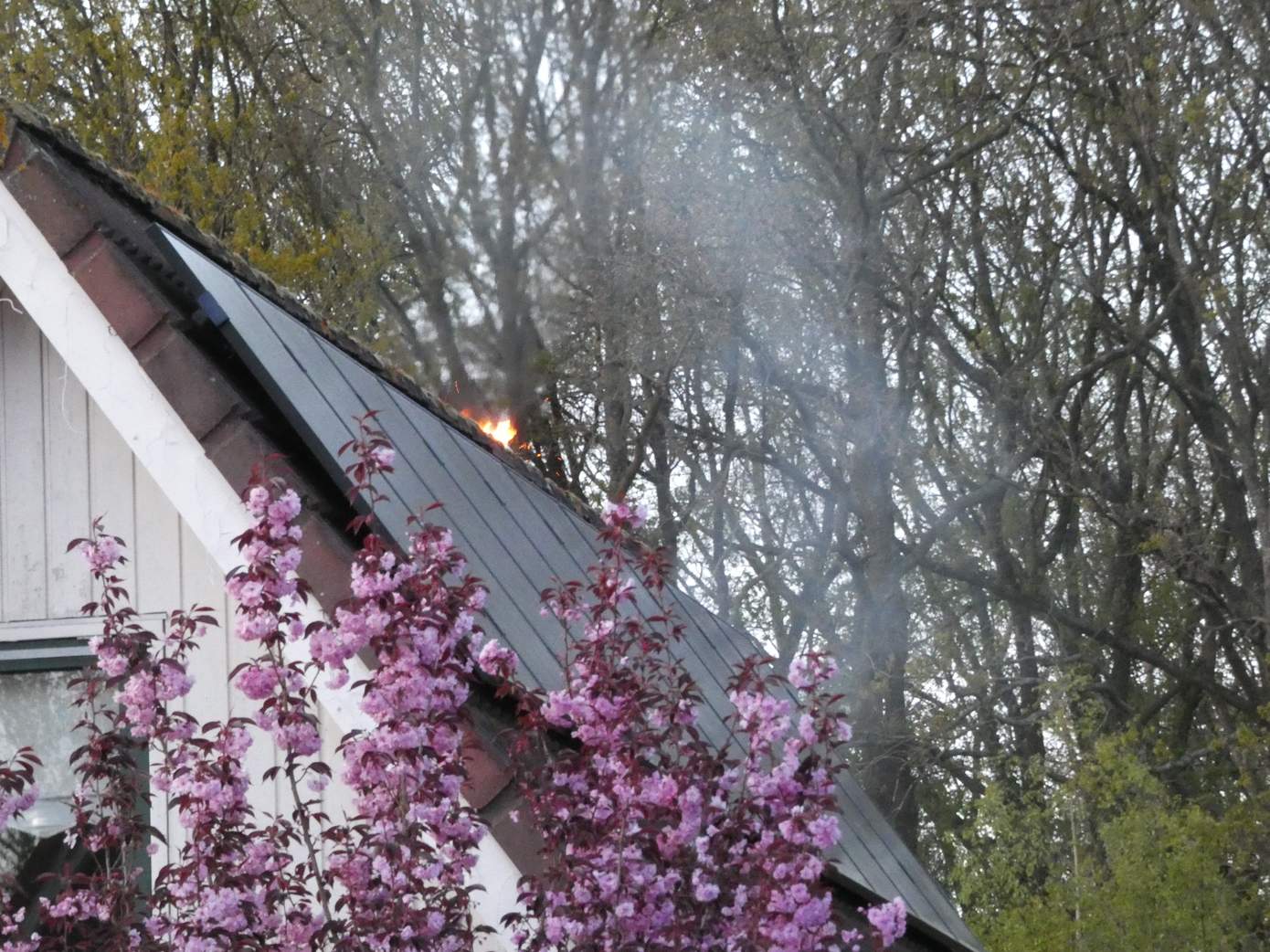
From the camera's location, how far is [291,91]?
1847cm

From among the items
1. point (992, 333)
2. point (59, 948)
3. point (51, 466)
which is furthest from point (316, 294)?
point (59, 948)

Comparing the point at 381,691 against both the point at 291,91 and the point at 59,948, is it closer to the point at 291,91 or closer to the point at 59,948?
the point at 59,948

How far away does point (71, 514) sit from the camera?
14.5 ft

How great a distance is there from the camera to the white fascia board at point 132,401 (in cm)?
363

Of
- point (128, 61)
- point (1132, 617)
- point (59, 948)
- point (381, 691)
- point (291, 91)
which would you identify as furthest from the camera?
point (1132, 617)

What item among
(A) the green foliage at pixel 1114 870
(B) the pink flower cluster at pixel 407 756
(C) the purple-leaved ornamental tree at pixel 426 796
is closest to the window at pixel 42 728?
(C) the purple-leaved ornamental tree at pixel 426 796

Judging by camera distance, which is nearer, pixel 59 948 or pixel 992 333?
pixel 59 948

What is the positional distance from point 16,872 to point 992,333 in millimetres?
16580

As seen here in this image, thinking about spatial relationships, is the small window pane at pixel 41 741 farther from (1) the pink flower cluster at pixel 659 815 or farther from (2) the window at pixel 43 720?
(1) the pink flower cluster at pixel 659 815

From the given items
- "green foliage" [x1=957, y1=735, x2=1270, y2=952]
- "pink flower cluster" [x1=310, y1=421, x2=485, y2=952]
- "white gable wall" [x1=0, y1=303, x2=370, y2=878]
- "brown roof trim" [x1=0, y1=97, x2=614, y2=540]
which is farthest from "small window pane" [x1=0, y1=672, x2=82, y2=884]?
"green foliage" [x1=957, y1=735, x2=1270, y2=952]

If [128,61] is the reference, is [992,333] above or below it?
below

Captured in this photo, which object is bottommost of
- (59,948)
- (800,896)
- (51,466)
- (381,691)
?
(800,896)

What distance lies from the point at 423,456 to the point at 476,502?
0.24 metres

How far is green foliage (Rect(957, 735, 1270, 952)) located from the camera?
12578 millimetres
